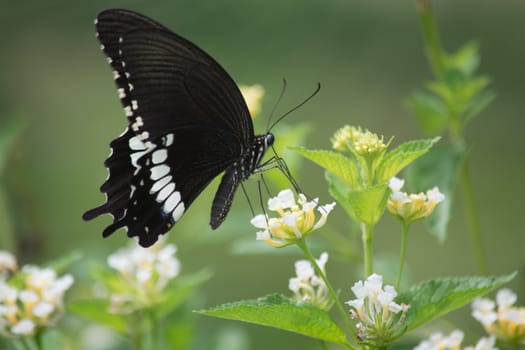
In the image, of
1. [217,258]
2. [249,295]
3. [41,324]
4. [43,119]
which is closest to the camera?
[41,324]

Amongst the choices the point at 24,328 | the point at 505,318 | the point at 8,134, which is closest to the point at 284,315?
the point at 505,318

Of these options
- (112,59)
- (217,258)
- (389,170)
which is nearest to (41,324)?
(112,59)

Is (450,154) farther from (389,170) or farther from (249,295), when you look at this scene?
(249,295)

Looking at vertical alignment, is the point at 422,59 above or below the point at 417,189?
above

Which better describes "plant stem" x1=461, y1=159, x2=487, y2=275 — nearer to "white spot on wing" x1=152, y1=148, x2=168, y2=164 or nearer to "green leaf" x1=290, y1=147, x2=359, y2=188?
"green leaf" x1=290, y1=147, x2=359, y2=188

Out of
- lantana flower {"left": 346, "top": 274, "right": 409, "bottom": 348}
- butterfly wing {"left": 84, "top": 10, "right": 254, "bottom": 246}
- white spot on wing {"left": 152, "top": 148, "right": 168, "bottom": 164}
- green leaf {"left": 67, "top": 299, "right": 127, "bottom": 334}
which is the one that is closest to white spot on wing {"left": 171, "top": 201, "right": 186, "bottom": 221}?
butterfly wing {"left": 84, "top": 10, "right": 254, "bottom": 246}

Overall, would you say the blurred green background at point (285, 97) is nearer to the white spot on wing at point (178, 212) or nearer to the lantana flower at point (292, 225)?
the white spot on wing at point (178, 212)
